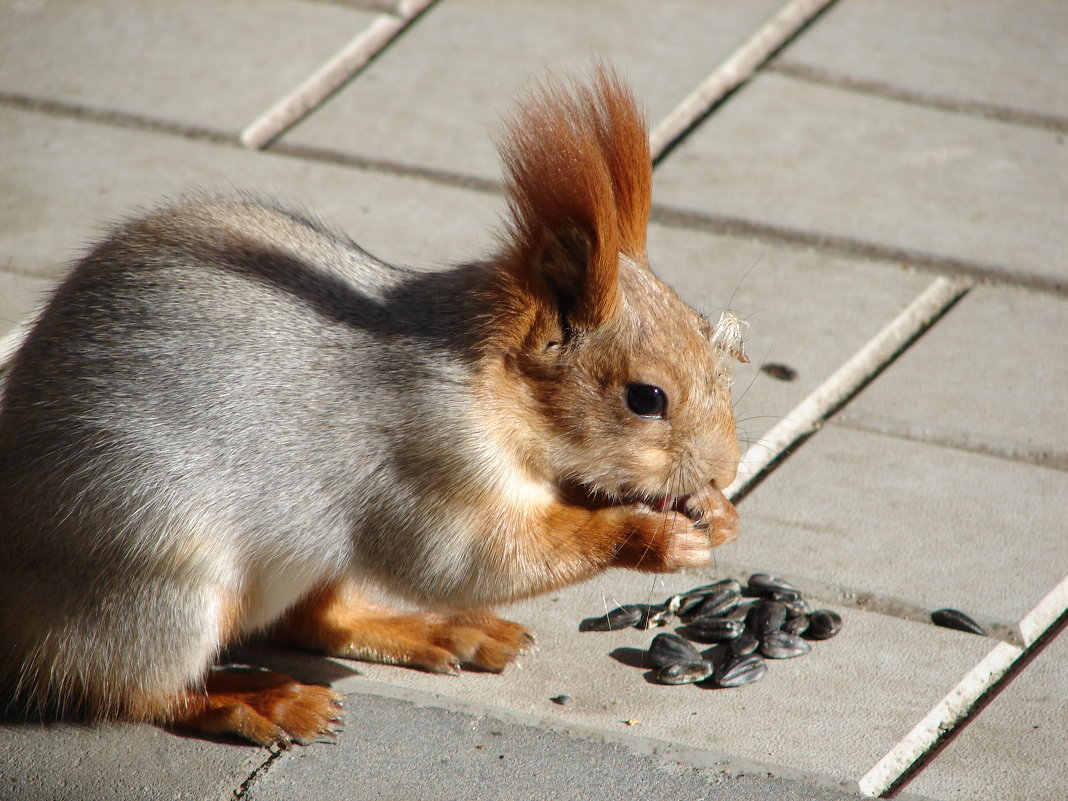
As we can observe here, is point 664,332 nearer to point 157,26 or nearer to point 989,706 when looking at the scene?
point 989,706

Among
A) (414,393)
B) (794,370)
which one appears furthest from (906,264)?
(414,393)

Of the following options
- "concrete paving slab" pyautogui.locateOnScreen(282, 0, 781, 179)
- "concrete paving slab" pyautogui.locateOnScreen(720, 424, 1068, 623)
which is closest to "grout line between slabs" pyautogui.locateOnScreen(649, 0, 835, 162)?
"concrete paving slab" pyautogui.locateOnScreen(282, 0, 781, 179)

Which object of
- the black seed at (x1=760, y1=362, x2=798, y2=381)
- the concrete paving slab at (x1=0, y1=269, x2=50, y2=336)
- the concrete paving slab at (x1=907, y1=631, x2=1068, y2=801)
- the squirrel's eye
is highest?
the squirrel's eye

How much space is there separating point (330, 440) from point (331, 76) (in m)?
3.07

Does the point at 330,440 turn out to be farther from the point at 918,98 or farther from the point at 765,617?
the point at 918,98

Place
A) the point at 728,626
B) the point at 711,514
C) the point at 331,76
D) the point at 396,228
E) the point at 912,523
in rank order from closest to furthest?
1. the point at 711,514
2. the point at 728,626
3. the point at 912,523
4. the point at 396,228
5. the point at 331,76

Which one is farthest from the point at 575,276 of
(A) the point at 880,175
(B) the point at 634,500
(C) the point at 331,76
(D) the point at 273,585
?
(C) the point at 331,76

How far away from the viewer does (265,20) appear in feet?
19.7

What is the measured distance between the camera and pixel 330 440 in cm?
289

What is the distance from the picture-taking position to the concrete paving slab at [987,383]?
3.98 metres

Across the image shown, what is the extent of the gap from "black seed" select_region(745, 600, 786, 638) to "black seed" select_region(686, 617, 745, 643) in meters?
0.03

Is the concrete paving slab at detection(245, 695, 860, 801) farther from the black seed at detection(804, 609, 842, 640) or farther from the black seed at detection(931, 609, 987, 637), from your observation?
the black seed at detection(931, 609, 987, 637)

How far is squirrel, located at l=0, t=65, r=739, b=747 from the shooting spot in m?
2.83

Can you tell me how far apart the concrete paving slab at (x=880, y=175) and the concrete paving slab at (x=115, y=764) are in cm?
274
